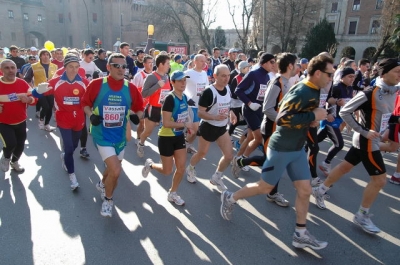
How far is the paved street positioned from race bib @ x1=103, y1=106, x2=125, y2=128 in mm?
1241

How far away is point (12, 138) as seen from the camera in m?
4.95

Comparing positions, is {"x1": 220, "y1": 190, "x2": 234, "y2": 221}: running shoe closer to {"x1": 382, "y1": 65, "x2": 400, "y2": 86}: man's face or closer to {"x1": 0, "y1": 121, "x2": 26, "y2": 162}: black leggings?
{"x1": 382, "y1": 65, "x2": 400, "y2": 86}: man's face

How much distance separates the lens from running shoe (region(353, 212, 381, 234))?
3.67 m

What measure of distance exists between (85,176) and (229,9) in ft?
115

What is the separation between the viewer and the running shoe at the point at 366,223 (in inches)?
144

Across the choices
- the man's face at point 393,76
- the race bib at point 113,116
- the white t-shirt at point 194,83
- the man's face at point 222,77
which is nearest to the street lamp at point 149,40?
the white t-shirt at point 194,83

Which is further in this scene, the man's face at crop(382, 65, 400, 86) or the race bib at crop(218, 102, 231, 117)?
the race bib at crop(218, 102, 231, 117)

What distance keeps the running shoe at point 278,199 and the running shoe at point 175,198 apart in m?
1.32

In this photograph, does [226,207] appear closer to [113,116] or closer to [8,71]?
[113,116]

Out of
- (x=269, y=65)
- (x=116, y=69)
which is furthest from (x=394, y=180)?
(x=116, y=69)

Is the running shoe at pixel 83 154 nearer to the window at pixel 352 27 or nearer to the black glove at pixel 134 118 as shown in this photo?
the black glove at pixel 134 118

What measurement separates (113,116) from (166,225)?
1.52 m

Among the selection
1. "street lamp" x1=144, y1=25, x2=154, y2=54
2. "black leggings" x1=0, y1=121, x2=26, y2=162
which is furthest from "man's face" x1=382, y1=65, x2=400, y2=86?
"street lamp" x1=144, y1=25, x2=154, y2=54

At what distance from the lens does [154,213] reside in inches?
159
